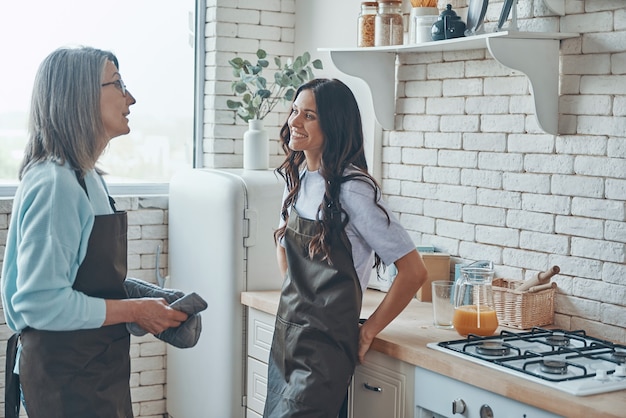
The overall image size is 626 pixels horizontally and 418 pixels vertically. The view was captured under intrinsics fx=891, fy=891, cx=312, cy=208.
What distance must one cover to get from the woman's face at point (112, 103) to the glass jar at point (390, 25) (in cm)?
123

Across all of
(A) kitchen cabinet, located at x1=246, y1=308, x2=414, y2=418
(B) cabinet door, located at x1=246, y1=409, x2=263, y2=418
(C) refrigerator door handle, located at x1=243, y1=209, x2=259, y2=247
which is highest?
(C) refrigerator door handle, located at x1=243, y1=209, x2=259, y2=247

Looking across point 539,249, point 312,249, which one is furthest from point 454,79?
point 312,249

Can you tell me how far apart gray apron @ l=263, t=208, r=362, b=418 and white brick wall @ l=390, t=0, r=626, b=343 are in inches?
31.3

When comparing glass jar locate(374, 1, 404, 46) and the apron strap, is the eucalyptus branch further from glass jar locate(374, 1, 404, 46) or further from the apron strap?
the apron strap

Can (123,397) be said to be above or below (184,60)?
below

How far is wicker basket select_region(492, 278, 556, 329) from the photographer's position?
10.0 ft

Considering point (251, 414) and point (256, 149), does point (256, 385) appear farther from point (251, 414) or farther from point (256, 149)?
point (256, 149)

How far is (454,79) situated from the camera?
3555 millimetres

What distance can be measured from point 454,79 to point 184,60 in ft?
5.06

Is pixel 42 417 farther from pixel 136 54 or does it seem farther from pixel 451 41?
pixel 136 54

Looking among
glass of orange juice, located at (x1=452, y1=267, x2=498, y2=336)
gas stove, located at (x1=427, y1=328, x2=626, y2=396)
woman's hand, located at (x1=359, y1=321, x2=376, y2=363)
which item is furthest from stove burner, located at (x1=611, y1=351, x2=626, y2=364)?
woman's hand, located at (x1=359, y1=321, x2=376, y2=363)

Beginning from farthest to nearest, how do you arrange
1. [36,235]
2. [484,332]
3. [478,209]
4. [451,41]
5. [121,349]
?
1. [478,209]
2. [451,41]
3. [484,332]
4. [121,349]
5. [36,235]

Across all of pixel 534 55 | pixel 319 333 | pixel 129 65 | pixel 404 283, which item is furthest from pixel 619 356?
pixel 129 65

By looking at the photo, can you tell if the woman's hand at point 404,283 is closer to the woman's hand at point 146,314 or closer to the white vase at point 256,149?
the woman's hand at point 146,314
